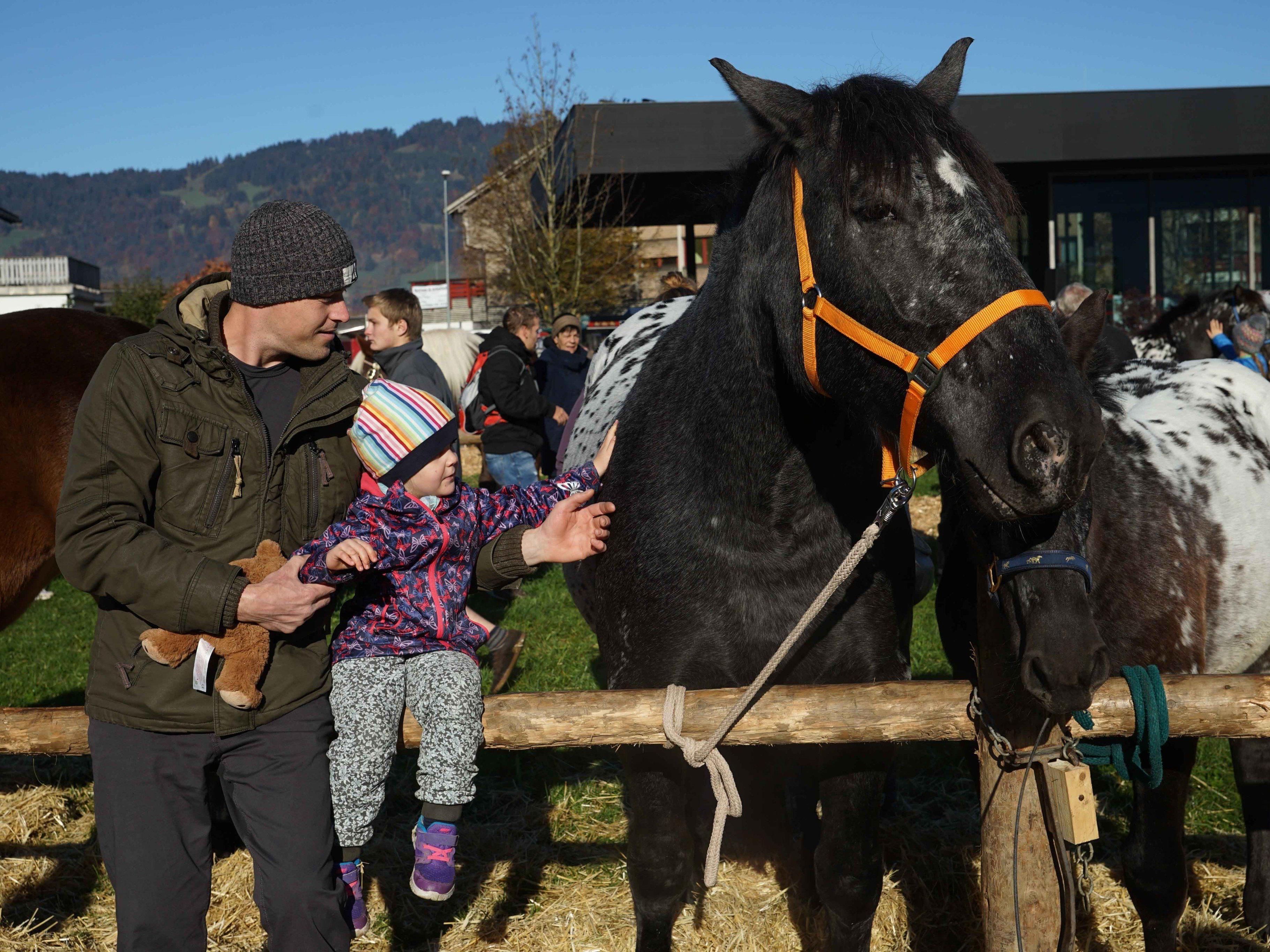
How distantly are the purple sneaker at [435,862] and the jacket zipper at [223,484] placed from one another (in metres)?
0.89

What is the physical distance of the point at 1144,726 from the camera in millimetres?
2258

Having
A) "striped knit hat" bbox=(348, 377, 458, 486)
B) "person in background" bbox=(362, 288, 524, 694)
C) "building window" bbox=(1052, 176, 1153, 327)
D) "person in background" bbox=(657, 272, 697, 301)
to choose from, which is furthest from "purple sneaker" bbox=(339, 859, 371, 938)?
"building window" bbox=(1052, 176, 1153, 327)

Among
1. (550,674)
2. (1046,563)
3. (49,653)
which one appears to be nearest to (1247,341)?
(550,674)

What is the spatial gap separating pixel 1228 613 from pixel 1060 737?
141 cm

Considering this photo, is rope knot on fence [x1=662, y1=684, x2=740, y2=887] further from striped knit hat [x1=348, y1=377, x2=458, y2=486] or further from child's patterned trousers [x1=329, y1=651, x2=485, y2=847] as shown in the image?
striped knit hat [x1=348, y1=377, x2=458, y2=486]

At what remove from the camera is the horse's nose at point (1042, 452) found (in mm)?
1713

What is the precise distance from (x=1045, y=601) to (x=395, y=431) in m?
1.47

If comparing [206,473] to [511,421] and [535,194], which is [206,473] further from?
[535,194]

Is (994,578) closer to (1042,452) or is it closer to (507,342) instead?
(1042,452)

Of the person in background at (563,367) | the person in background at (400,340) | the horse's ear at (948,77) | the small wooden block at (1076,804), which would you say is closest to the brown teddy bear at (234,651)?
the small wooden block at (1076,804)

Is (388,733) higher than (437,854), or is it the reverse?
(388,733)

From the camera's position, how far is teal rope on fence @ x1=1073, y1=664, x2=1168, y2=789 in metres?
2.24

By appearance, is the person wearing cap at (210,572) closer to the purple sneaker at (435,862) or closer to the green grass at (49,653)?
the purple sneaker at (435,862)

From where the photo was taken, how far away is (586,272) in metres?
25.1
